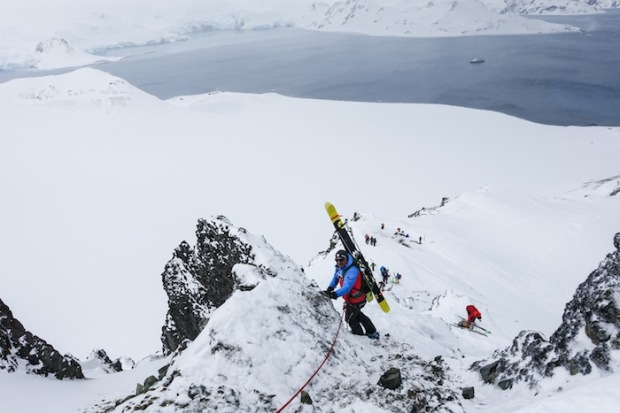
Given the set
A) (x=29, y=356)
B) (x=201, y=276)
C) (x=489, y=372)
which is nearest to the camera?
(x=489, y=372)

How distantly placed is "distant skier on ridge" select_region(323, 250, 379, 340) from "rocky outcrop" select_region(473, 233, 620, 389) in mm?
2820

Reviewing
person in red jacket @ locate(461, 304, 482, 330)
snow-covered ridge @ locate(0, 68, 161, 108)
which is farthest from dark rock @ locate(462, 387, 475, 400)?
snow-covered ridge @ locate(0, 68, 161, 108)

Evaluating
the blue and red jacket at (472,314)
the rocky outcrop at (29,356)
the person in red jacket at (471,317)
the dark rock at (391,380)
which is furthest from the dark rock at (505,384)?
the rocky outcrop at (29,356)

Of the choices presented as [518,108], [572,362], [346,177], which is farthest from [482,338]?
[518,108]

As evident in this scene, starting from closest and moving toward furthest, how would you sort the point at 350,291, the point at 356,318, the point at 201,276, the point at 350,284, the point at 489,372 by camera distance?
the point at 489,372, the point at 350,284, the point at 350,291, the point at 356,318, the point at 201,276

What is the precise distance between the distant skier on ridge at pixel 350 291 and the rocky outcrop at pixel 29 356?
7155mm

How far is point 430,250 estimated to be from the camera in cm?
2691

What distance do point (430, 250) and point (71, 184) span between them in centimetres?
5157

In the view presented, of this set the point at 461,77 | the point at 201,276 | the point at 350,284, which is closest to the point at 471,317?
the point at 350,284

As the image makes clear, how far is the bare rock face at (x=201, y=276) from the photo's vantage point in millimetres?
13250

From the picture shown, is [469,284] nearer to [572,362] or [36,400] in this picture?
[572,362]

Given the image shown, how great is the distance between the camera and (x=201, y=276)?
14641mm

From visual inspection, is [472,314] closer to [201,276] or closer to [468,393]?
[468,393]

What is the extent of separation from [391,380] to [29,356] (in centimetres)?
908
